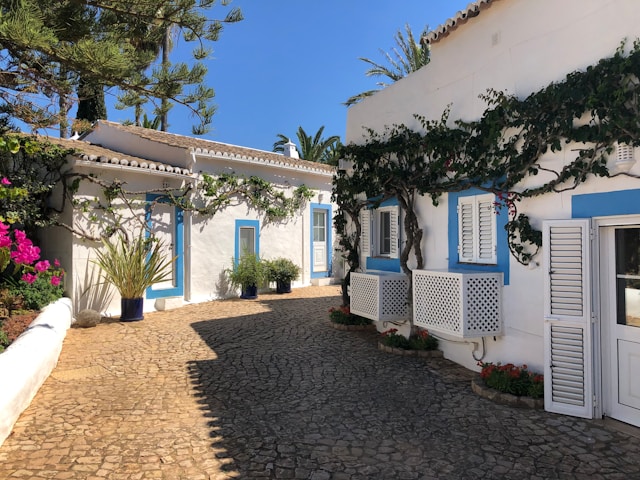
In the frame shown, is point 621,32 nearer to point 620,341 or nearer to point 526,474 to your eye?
point 620,341

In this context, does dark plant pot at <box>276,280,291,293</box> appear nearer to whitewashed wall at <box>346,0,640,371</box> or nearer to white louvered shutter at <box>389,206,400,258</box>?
white louvered shutter at <box>389,206,400,258</box>

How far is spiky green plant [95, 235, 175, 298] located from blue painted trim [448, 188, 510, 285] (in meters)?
6.49

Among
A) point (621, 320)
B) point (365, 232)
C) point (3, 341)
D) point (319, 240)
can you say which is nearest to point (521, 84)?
point (621, 320)

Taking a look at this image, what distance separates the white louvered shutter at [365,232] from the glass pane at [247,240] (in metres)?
5.15

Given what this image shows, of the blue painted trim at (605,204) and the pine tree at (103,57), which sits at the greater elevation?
the pine tree at (103,57)

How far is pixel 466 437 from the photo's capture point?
408cm

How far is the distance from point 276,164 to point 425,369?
8.73 metres

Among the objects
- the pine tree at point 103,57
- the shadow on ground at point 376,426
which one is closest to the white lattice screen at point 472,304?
the shadow on ground at point 376,426

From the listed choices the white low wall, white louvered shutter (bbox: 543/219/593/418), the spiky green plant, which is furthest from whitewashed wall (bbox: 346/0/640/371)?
the spiky green plant

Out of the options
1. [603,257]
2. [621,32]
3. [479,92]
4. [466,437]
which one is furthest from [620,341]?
[479,92]

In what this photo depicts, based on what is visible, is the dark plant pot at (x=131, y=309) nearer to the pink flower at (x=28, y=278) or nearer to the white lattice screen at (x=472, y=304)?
the pink flower at (x=28, y=278)

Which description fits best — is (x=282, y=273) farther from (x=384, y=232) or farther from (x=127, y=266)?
(x=384, y=232)

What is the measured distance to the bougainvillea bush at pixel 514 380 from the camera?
16.0ft

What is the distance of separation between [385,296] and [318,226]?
8315mm
